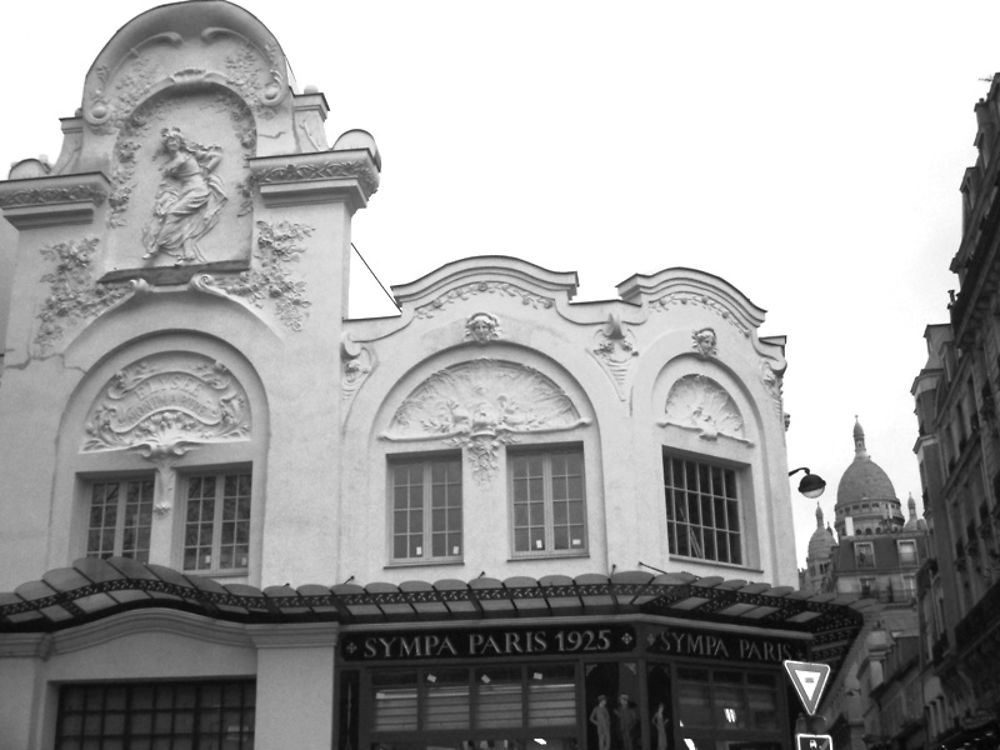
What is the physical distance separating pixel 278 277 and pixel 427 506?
5.30 metres

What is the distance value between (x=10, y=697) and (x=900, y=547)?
93250 millimetres

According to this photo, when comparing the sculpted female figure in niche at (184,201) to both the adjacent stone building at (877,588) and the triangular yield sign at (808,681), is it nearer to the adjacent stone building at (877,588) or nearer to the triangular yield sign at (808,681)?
the triangular yield sign at (808,681)

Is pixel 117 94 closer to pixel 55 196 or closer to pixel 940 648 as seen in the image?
pixel 55 196

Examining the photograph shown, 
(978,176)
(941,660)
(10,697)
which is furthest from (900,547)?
(10,697)

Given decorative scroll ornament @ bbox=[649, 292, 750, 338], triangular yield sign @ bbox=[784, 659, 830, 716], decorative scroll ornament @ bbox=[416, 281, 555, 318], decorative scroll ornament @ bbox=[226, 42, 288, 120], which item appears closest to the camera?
triangular yield sign @ bbox=[784, 659, 830, 716]

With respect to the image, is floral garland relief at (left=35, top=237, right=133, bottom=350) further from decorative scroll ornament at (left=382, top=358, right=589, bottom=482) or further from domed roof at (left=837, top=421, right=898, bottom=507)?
domed roof at (left=837, top=421, right=898, bottom=507)

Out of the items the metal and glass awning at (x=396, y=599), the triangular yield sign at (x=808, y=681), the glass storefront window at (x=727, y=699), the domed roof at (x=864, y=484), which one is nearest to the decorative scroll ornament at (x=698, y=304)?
the metal and glass awning at (x=396, y=599)

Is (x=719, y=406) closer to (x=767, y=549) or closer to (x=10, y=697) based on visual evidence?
(x=767, y=549)

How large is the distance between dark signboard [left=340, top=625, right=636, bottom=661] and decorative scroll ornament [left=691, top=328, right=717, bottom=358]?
225 inches

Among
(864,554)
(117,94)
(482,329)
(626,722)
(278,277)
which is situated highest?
(864,554)

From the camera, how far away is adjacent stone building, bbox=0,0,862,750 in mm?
20484

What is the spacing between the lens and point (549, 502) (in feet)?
72.2

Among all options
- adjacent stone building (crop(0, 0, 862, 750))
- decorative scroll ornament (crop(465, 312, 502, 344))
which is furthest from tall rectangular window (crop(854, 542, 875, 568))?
decorative scroll ornament (crop(465, 312, 502, 344))

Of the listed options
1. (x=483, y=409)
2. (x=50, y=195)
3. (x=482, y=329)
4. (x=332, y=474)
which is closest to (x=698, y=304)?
(x=482, y=329)
